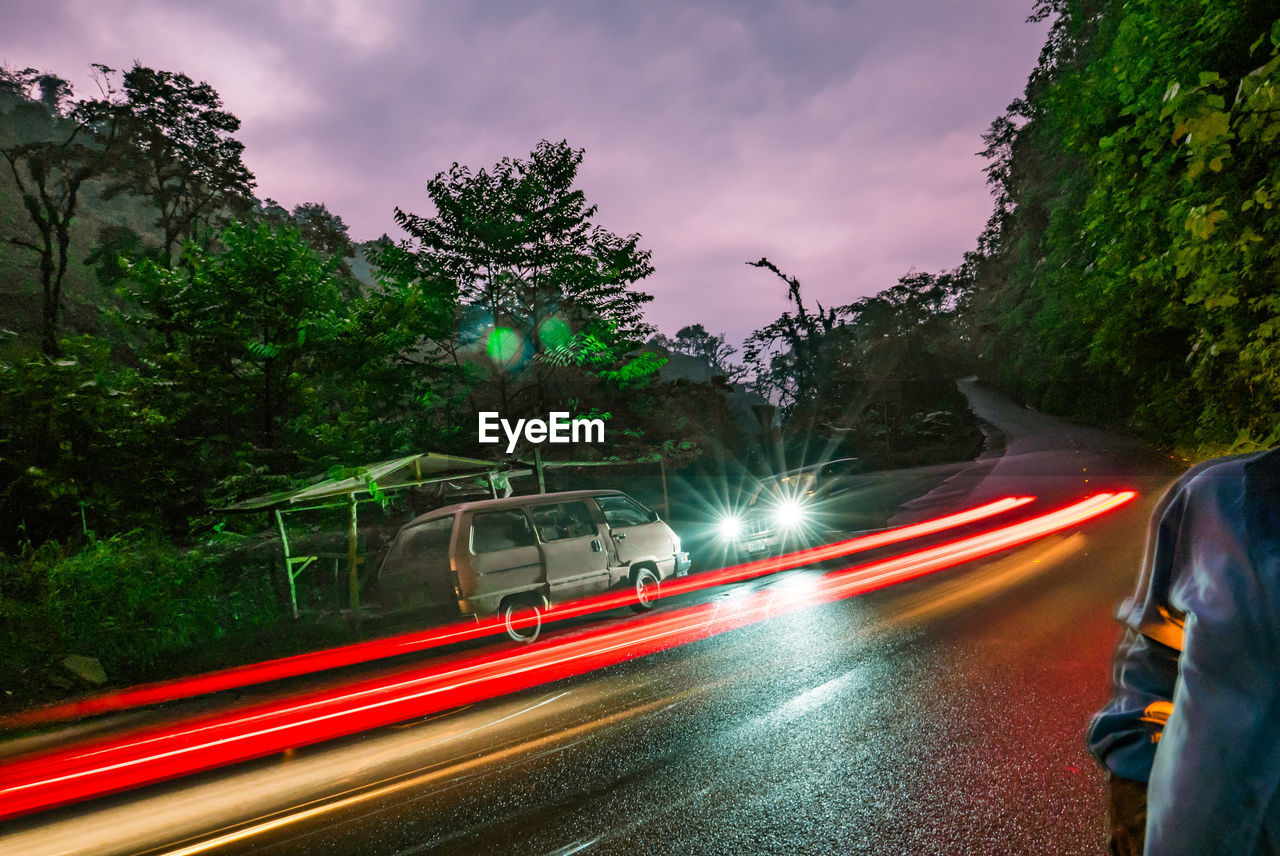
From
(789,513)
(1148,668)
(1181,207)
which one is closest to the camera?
(1148,668)

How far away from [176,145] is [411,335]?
1808 cm

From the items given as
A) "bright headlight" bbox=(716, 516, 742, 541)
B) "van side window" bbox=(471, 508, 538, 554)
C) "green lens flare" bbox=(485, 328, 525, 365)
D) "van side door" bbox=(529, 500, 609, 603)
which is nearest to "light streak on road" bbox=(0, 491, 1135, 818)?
"van side door" bbox=(529, 500, 609, 603)

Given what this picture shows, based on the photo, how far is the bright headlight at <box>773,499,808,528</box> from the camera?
560 inches

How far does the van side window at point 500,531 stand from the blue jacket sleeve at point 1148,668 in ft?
23.6

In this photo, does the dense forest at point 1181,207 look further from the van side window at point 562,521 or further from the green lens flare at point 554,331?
the green lens flare at point 554,331

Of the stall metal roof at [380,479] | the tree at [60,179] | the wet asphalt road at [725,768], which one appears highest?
the tree at [60,179]

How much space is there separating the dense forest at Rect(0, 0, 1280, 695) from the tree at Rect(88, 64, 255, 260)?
10 cm

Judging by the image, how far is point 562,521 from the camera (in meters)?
9.09

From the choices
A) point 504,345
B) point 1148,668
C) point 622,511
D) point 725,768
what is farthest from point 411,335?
point 1148,668

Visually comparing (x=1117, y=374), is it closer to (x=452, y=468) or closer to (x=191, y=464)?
(x=452, y=468)

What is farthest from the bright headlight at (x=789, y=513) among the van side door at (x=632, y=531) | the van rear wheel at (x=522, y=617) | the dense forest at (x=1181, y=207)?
the dense forest at (x=1181, y=207)

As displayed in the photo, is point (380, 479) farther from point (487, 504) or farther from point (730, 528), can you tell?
point (730, 528)

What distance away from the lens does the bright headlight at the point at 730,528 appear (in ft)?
44.2

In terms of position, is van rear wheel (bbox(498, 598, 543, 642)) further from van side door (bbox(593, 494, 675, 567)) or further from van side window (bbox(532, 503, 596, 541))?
van side door (bbox(593, 494, 675, 567))
